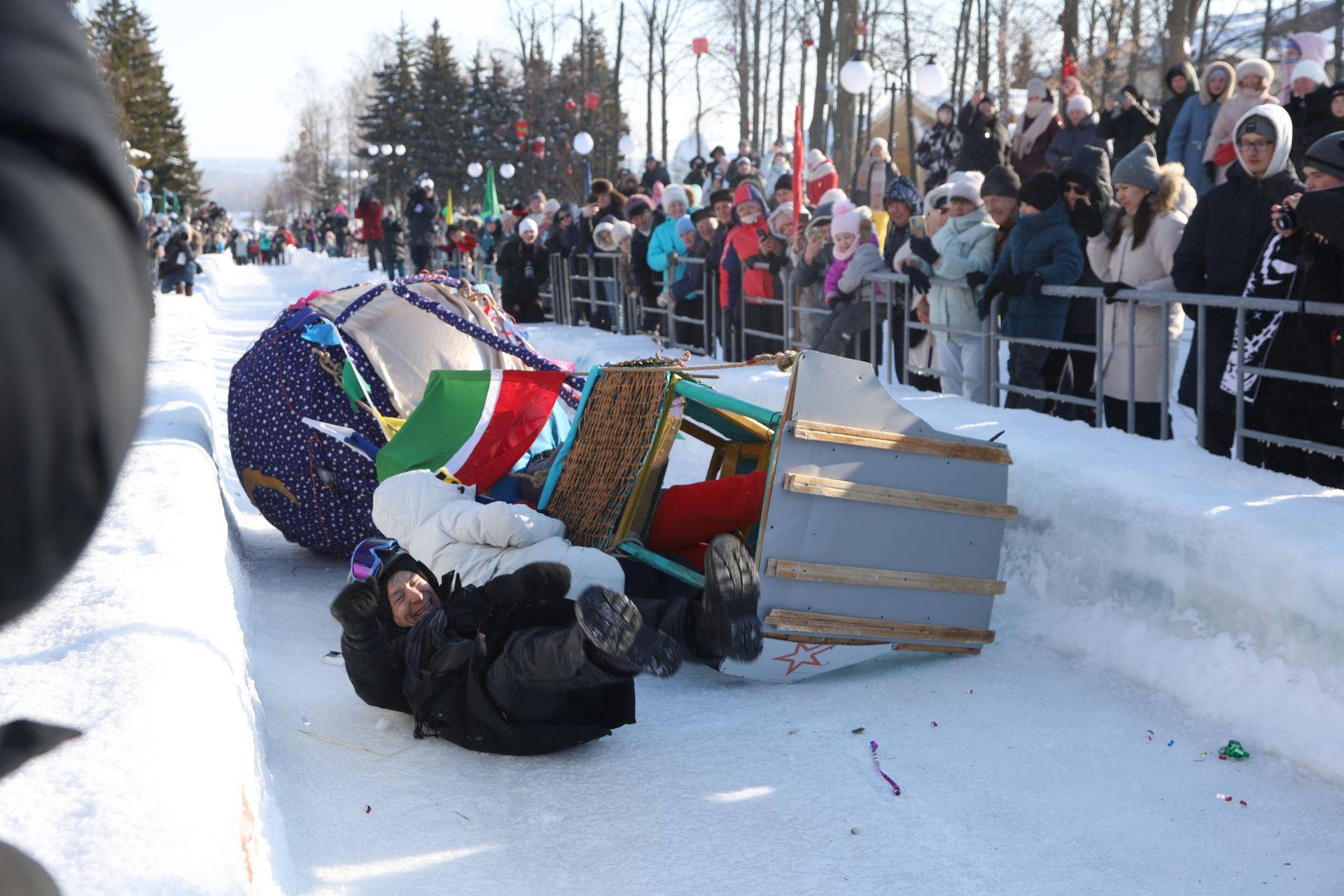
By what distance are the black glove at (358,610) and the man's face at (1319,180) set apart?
333 cm

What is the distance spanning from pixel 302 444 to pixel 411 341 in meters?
0.84

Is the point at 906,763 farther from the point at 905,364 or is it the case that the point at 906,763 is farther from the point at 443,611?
the point at 905,364

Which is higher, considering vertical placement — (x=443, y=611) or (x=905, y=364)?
(x=905, y=364)

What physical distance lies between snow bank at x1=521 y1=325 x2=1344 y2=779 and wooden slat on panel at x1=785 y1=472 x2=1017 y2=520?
0.44 meters

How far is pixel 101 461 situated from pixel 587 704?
2.82 m

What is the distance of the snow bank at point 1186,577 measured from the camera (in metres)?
3.37

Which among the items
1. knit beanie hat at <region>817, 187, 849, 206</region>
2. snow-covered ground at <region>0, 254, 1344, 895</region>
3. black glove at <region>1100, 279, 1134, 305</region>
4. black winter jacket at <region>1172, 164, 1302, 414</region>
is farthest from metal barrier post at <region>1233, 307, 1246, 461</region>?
knit beanie hat at <region>817, 187, 849, 206</region>

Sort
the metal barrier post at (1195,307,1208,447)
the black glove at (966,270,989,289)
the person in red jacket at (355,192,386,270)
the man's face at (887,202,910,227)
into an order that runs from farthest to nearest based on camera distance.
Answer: the person in red jacket at (355,192,386,270) → the man's face at (887,202,910,227) → the black glove at (966,270,989,289) → the metal barrier post at (1195,307,1208,447)

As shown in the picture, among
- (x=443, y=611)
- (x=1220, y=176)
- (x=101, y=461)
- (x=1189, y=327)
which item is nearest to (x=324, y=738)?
(x=443, y=611)

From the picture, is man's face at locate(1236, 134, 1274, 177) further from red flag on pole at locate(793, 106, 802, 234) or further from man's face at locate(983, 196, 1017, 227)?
red flag on pole at locate(793, 106, 802, 234)

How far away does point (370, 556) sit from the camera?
427 centimetres

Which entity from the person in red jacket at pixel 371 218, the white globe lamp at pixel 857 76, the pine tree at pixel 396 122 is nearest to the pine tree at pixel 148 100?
the pine tree at pixel 396 122

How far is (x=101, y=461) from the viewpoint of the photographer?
662mm

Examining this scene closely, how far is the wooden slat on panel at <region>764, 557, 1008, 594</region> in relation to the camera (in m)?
3.79
